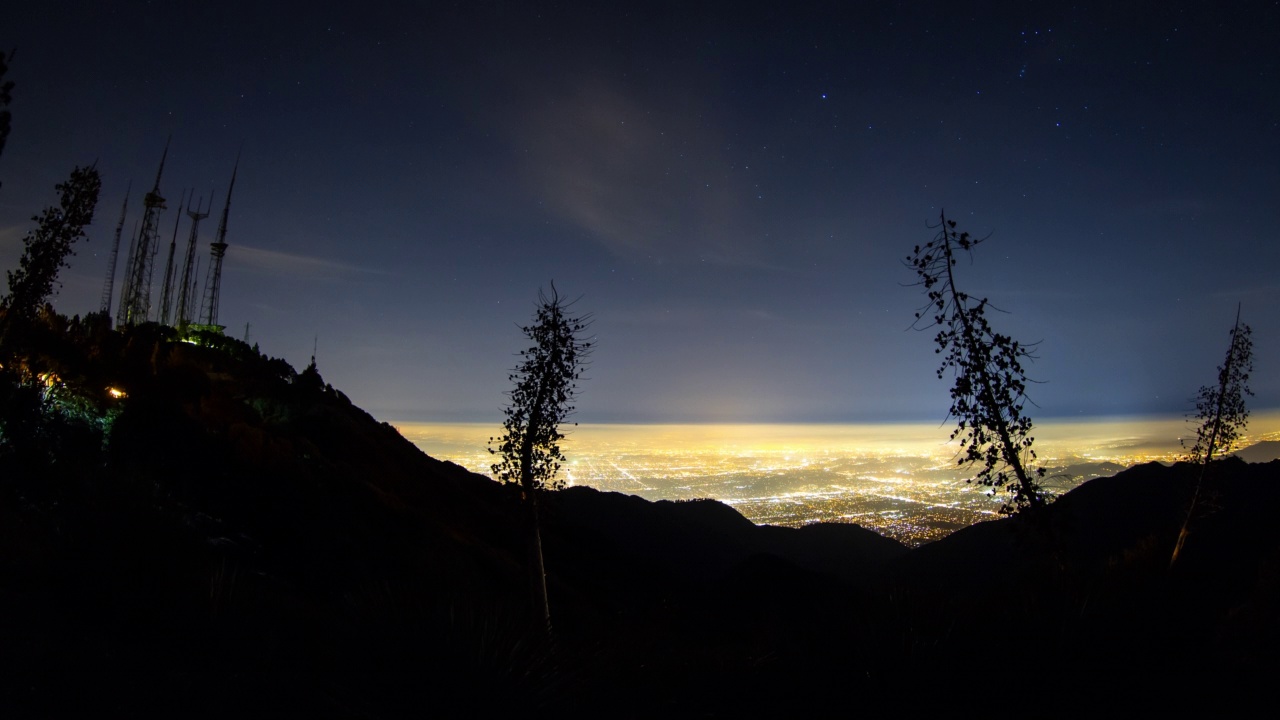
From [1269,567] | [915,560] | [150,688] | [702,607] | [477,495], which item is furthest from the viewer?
[915,560]

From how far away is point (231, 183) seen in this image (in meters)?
39.6

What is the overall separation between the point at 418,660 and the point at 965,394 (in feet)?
31.8

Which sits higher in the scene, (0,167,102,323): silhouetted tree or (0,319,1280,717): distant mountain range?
(0,167,102,323): silhouetted tree

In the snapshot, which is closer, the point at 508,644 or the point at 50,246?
the point at 508,644

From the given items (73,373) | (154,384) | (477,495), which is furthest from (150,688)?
(477,495)

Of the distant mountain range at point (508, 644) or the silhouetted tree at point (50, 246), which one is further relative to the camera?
the silhouetted tree at point (50, 246)

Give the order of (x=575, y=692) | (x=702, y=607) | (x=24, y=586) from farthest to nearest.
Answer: (x=702, y=607)
(x=24, y=586)
(x=575, y=692)

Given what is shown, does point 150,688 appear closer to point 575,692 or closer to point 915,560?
point 575,692

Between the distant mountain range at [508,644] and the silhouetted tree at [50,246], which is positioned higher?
the silhouetted tree at [50,246]

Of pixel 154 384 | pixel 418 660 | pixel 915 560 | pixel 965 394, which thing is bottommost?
pixel 915 560

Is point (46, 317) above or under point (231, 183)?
under

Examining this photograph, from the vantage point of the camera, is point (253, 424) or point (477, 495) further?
point (477, 495)

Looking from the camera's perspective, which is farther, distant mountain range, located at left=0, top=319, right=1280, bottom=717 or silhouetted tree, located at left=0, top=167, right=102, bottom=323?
silhouetted tree, located at left=0, top=167, right=102, bottom=323

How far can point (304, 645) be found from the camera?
173 inches
